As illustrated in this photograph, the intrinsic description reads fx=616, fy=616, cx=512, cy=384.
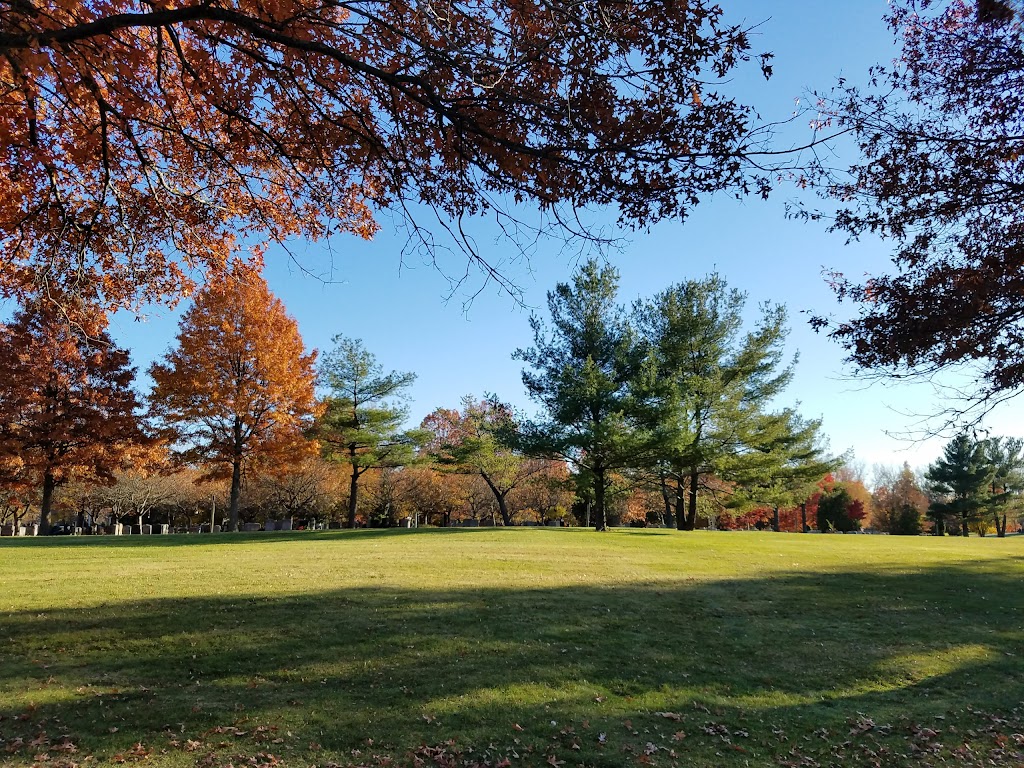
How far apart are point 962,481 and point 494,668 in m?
54.6

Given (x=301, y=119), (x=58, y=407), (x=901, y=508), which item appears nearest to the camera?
(x=301, y=119)

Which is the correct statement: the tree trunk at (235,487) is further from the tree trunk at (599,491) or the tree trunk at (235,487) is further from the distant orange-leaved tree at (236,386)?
the tree trunk at (599,491)

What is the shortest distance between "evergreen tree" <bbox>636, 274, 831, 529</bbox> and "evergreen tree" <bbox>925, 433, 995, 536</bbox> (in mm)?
27189

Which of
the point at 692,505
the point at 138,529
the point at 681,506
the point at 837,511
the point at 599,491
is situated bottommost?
the point at 138,529

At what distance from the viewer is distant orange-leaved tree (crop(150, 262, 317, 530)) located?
893 inches

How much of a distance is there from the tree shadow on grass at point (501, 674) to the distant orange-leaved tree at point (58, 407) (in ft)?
57.3

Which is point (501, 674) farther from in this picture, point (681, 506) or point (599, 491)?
point (681, 506)

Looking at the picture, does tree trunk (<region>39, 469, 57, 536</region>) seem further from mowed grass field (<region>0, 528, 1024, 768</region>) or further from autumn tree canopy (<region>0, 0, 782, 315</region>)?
autumn tree canopy (<region>0, 0, 782, 315</region>)

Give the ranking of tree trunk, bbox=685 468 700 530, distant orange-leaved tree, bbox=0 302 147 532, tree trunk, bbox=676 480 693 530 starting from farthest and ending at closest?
tree trunk, bbox=676 480 693 530 < tree trunk, bbox=685 468 700 530 < distant orange-leaved tree, bbox=0 302 147 532

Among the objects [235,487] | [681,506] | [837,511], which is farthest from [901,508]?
[235,487]

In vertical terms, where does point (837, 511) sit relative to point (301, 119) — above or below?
below

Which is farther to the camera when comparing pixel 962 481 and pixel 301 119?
pixel 962 481

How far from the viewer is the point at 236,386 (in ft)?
76.0

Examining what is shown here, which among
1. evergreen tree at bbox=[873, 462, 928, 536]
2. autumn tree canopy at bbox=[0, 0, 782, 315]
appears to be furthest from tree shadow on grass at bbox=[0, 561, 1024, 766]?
evergreen tree at bbox=[873, 462, 928, 536]
